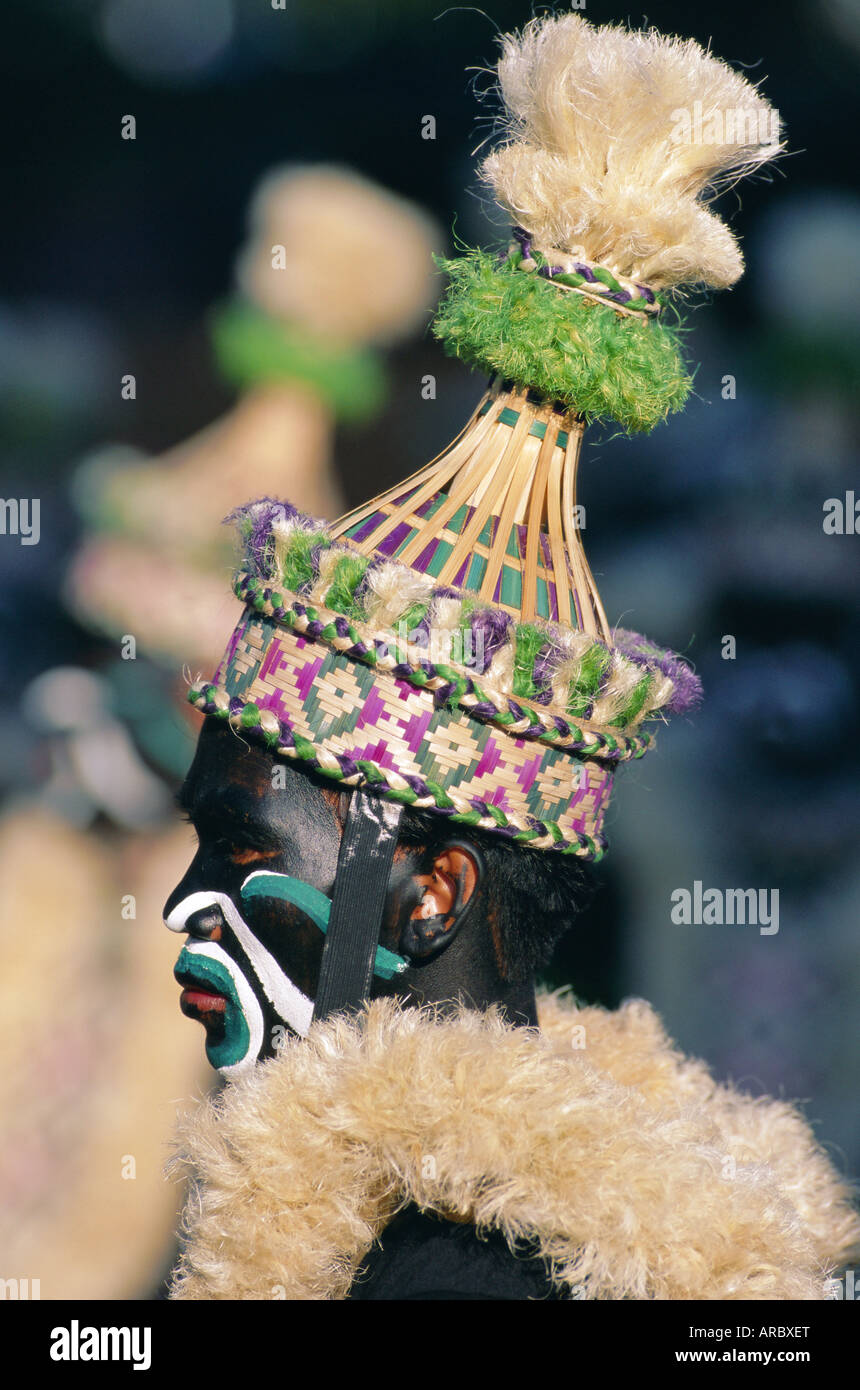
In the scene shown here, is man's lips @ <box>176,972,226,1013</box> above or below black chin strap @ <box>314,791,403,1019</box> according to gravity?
below

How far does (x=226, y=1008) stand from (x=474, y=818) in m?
0.59

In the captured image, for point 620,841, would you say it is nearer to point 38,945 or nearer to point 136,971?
point 136,971

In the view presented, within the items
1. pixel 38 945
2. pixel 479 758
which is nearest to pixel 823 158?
pixel 479 758

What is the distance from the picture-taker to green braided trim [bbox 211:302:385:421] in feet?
14.0

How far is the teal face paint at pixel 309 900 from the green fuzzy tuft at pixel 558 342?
1.05 meters

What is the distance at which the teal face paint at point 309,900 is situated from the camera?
2184mm

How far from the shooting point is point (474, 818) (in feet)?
7.12

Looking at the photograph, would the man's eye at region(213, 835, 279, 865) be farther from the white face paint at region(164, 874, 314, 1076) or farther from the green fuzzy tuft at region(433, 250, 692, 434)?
the green fuzzy tuft at region(433, 250, 692, 434)

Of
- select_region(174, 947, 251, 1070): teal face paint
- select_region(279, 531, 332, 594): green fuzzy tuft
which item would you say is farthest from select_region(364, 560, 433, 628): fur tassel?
select_region(174, 947, 251, 1070): teal face paint

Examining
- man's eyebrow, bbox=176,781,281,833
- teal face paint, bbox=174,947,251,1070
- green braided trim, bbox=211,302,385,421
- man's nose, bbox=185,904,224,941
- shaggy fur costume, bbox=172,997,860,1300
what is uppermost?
green braided trim, bbox=211,302,385,421

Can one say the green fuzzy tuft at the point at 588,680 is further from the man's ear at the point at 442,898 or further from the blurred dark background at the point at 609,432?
the blurred dark background at the point at 609,432

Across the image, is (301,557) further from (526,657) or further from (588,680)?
(588,680)

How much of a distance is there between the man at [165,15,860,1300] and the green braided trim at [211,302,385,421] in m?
1.86

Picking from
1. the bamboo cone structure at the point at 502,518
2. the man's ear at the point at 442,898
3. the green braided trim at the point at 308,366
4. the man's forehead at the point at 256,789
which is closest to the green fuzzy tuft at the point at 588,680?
the bamboo cone structure at the point at 502,518
